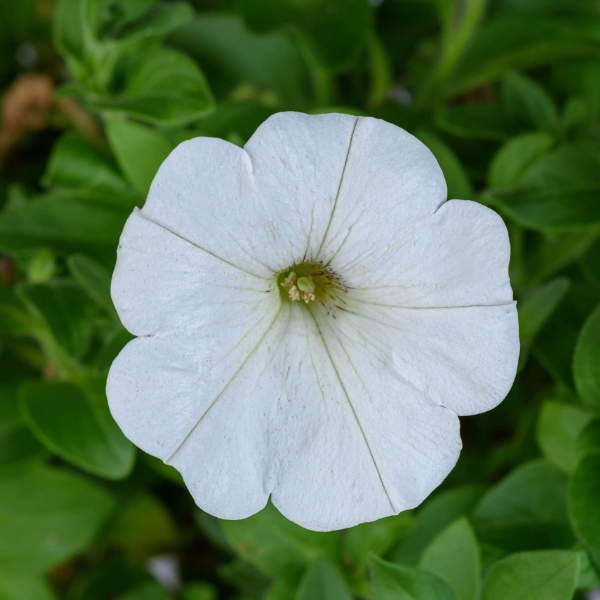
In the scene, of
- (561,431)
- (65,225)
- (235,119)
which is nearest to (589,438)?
(561,431)

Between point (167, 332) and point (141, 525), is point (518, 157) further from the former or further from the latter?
point (141, 525)

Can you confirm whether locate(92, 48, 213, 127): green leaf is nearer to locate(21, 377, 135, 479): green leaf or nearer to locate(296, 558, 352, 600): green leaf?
locate(21, 377, 135, 479): green leaf

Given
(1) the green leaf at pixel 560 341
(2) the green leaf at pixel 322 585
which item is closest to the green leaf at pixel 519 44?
(1) the green leaf at pixel 560 341

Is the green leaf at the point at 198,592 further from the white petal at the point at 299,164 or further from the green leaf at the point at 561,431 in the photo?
the white petal at the point at 299,164

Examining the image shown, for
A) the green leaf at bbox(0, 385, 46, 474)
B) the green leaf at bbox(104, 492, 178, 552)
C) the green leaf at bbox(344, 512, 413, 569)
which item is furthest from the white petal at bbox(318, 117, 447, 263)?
the green leaf at bbox(104, 492, 178, 552)

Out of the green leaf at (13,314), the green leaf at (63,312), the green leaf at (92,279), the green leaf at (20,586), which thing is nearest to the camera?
the green leaf at (92,279)

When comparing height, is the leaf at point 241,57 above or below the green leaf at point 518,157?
below

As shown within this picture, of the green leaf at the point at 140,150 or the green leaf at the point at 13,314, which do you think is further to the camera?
the green leaf at the point at 13,314
